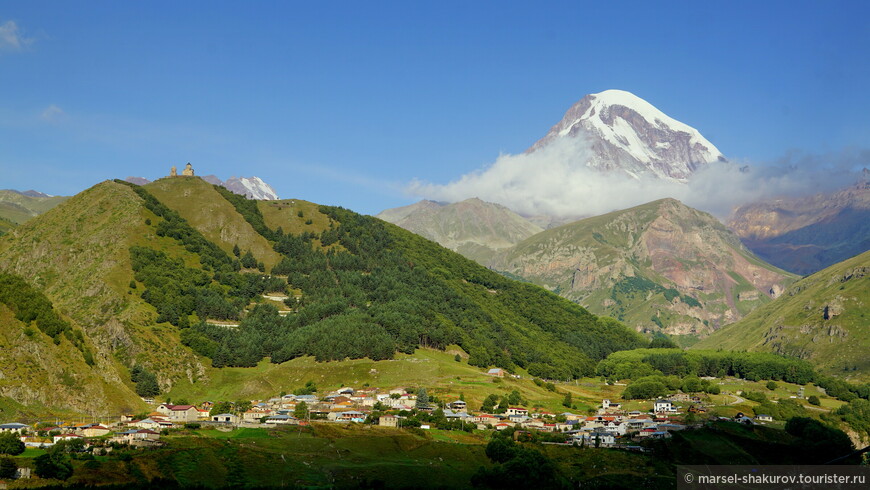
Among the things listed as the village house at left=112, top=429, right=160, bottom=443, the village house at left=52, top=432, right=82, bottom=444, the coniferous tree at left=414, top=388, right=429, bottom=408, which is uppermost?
the coniferous tree at left=414, top=388, right=429, bottom=408

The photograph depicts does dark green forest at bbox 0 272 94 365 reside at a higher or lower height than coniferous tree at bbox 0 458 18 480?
higher

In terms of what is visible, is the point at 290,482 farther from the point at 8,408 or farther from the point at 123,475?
the point at 8,408

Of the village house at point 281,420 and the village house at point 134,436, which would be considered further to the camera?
the village house at point 281,420

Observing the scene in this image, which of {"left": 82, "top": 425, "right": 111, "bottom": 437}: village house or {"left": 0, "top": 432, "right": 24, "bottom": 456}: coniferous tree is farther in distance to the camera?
{"left": 82, "top": 425, "right": 111, "bottom": 437}: village house

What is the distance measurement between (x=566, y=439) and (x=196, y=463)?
70386 mm

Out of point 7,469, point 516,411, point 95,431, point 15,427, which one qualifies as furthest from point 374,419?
point 7,469

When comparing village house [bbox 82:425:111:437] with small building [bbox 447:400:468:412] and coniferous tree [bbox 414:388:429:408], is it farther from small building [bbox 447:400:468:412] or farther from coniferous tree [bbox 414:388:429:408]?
small building [bbox 447:400:468:412]

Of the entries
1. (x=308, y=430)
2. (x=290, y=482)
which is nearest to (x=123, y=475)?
(x=290, y=482)

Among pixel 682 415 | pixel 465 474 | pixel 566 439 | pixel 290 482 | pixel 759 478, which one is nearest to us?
pixel 290 482

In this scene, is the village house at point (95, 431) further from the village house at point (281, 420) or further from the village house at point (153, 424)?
the village house at point (281, 420)

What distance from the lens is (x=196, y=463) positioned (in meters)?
115

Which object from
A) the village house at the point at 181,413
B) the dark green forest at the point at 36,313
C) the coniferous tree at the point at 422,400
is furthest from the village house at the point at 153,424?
the coniferous tree at the point at 422,400

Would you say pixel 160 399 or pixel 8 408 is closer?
pixel 8 408

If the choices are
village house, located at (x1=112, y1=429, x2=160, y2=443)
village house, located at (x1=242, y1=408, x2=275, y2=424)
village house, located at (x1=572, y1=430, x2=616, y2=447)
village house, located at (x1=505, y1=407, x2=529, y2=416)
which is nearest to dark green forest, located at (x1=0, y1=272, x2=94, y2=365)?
village house, located at (x1=242, y1=408, x2=275, y2=424)
